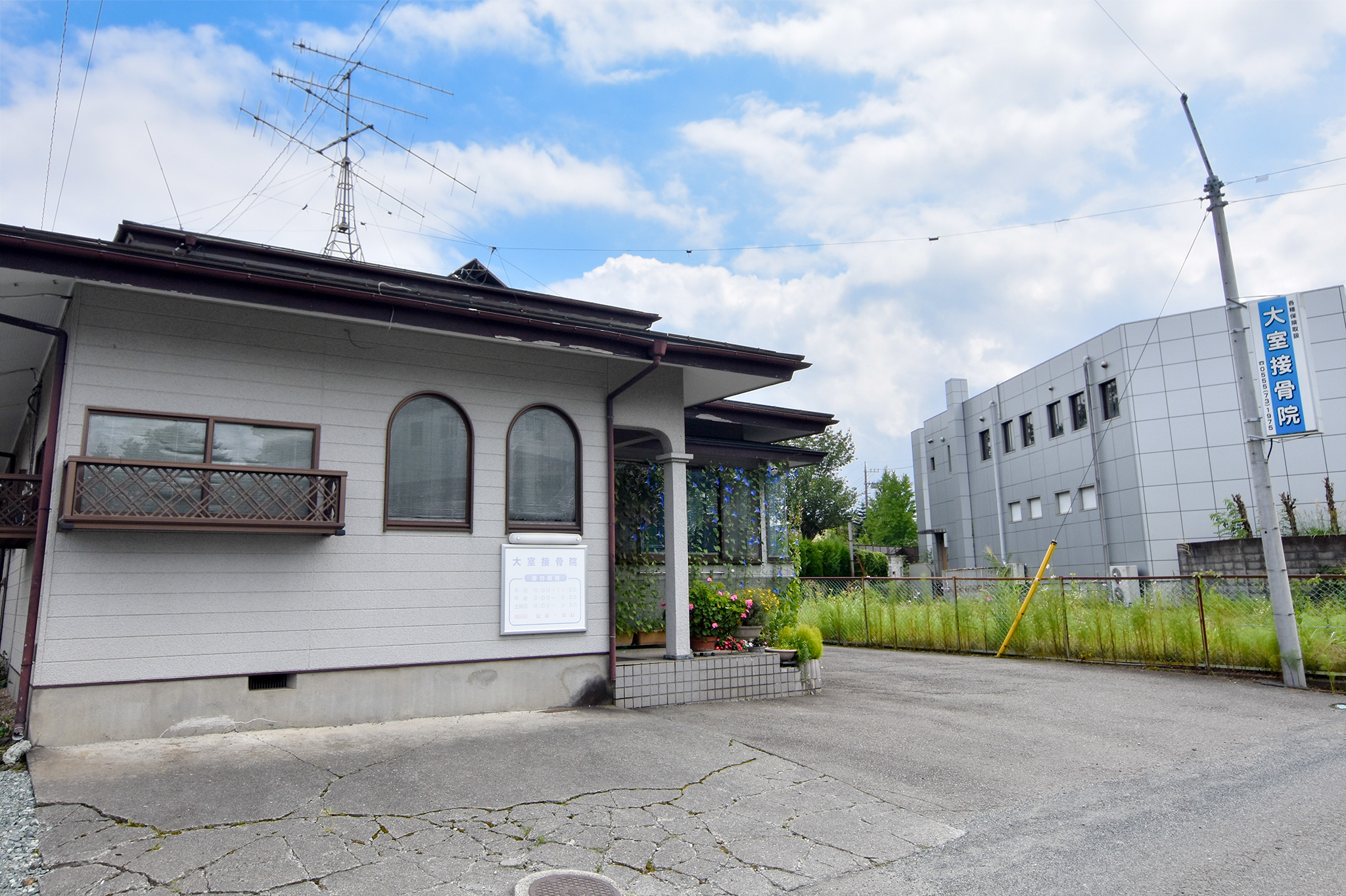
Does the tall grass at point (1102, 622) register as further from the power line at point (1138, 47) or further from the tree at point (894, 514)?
the tree at point (894, 514)

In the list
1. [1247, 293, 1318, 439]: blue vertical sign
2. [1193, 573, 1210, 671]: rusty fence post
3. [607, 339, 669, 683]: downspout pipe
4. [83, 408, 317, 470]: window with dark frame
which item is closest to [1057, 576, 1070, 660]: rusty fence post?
[1193, 573, 1210, 671]: rusty fence post

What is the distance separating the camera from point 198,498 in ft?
19.2

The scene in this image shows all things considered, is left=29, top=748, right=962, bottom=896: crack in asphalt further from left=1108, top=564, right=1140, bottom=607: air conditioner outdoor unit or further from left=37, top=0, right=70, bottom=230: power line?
left=1108, top=564, right=1140, bottom=607: air conditioner outdoor unit

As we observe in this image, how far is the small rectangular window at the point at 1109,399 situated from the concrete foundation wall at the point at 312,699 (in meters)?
23.0

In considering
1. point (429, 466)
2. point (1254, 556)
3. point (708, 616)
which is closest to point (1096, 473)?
point (1254, 556)

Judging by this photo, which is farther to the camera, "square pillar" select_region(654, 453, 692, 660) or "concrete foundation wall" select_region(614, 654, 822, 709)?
"square pillar" select_region(654, 453, 692, 660)

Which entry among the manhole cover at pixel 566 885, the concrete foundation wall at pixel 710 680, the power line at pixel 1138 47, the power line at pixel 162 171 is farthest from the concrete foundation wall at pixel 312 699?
the power line at pixel 1138 47

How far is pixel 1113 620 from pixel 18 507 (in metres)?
12.8

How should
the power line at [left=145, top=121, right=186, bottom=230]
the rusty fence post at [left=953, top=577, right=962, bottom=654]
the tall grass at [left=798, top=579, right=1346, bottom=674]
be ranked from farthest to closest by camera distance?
the rusty fence post at [left=953, top=577, right=962, bottom=654] → the tall grass at [left=798, top=579, right=1346, bottom=674] → the power line at [left=145, top=121, right=186, bottom=230]

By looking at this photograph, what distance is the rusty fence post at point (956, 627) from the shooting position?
528 inches

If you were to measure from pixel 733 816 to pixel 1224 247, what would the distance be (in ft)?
32.8

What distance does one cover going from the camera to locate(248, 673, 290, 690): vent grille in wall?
6.25 metres

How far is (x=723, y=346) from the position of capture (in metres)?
8.29

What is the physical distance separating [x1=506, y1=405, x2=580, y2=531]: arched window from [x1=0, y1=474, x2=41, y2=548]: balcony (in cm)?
358
